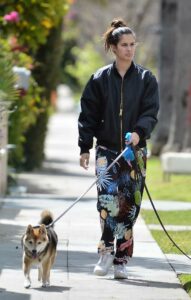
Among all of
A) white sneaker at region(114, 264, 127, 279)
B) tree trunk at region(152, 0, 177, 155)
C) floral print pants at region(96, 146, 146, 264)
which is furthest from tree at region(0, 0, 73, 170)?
tree trunk at region(152, 0, 177, 155)

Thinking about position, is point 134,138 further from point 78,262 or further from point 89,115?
point 78,262

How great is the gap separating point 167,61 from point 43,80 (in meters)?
8.10

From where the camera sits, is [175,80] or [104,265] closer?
[104,265]

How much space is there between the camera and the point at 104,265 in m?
8.55

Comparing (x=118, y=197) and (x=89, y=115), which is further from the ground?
(x=89, y=115)

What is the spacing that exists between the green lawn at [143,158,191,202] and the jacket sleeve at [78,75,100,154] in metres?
8.23

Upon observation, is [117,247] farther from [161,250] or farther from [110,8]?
[110,8]

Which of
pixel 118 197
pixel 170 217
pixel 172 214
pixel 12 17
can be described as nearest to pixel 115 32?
pixel 118 197

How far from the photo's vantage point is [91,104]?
8.56 m

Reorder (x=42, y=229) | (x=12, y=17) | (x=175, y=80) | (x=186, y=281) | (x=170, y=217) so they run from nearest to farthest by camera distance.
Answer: (x=42, y=229), (x=186, y=281), (x=170, y=217), (x=12, y=17), (x=175, y=80)

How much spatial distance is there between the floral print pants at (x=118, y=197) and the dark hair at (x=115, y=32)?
34.0 inches

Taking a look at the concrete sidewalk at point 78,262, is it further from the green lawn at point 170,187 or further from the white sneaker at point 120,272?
the green lawn at point 170,187

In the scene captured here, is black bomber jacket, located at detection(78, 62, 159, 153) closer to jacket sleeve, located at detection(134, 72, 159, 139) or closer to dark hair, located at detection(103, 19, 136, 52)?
jacket sleeve, located at detection(134, 72, 159, 139)

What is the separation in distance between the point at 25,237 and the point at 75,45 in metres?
57.5
